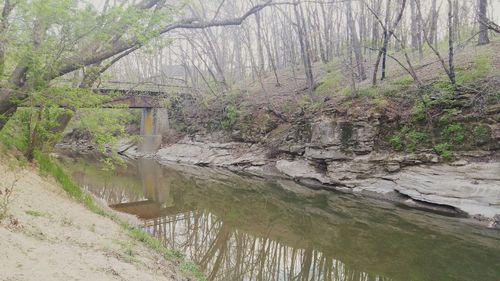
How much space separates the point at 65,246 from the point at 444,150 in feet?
44.9

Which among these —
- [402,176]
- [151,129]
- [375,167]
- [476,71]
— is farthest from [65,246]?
[151,129]

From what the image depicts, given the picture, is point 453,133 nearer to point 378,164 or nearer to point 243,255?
point 378,164

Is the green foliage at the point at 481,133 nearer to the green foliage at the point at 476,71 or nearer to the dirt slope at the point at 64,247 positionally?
the green foliage at the point at 476,71

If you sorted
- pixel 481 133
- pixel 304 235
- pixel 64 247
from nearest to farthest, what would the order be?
1. pixel 64 247
2. pixel 304 235
3. pixel 481 133

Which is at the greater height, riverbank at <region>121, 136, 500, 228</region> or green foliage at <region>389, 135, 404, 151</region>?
green foliage at <region>389, 135, 404, 151</region>

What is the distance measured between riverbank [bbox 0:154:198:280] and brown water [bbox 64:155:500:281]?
1.75m

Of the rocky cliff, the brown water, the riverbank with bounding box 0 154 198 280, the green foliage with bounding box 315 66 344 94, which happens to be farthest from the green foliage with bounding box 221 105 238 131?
the riverbank with bounding box 0 154 198 280

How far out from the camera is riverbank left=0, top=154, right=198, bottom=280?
4.41 metres

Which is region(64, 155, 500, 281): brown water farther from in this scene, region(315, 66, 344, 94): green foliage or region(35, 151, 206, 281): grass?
region(315, 66, 344, 94): green foliage

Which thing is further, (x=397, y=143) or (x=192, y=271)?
(x=397, y=143)

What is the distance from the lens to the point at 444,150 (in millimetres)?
14031

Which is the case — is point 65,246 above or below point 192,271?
above

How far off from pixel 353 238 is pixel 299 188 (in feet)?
24.8

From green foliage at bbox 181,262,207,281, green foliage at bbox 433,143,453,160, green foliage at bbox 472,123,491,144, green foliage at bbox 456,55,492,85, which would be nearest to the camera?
green foliage at bbox 181,262,207,281
